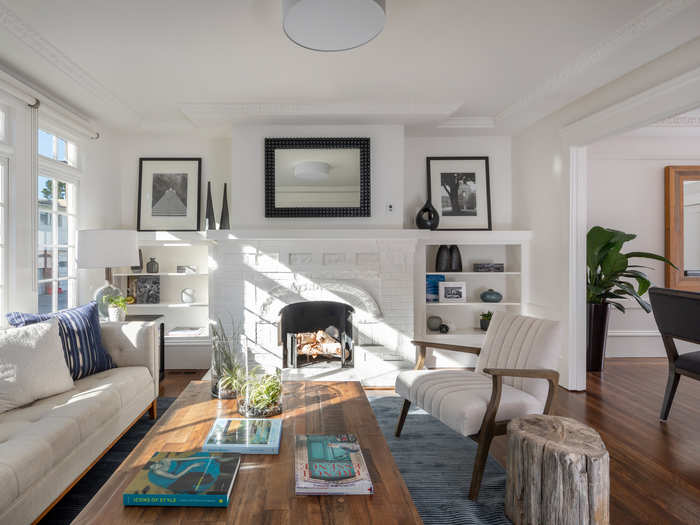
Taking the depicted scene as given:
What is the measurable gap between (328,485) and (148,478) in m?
0.57

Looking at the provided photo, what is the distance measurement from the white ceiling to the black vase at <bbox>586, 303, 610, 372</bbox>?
77.1 inches

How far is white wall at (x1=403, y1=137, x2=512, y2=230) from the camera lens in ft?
15.1

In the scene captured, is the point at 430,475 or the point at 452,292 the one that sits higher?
the point at 452,292

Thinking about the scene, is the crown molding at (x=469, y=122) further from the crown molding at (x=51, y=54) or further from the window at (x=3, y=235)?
the window at (x=3, y=235)

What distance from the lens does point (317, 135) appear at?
4.02m

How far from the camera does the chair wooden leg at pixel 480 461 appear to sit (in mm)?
2025

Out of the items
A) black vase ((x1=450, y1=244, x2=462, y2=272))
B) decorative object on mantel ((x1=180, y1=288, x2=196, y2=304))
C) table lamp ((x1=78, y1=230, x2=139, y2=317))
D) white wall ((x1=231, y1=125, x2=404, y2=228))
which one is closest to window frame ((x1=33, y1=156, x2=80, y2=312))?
table lamp ((x1=78, y1=230, x2=139, y2=317))

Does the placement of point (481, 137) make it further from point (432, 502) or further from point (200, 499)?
point (200, 499)

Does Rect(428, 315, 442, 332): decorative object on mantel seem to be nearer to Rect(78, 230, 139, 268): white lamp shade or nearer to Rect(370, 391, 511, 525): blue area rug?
Rect(370, 391, 511, 525): blue area rug

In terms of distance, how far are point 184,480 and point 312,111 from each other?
3.19 meters

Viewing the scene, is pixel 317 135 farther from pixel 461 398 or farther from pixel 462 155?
pixel 461 398

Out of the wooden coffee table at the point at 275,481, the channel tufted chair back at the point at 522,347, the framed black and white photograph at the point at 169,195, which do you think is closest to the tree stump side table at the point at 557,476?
the channel tufted chair back at the point at 522,347

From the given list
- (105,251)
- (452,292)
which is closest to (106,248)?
(105,251)

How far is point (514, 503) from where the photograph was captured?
1.84m
